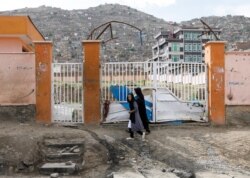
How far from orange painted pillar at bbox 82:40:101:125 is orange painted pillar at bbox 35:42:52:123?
3.82ft

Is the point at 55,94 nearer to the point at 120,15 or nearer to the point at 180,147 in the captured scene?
the point at 180,147

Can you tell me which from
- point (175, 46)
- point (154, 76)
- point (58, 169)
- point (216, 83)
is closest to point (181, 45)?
point (175, 46)

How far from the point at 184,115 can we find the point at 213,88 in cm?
132

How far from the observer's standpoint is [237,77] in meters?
16.4

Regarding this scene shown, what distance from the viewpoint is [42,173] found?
11695 mm

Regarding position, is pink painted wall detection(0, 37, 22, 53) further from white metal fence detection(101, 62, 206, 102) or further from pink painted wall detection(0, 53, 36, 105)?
white metal fence detection(101, 62, 206, 102)

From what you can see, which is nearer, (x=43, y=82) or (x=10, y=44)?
(x=43, y=82)

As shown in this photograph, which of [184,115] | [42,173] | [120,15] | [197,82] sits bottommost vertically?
[42,173]

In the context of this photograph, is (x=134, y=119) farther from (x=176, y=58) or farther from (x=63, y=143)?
(x=176, y=58)

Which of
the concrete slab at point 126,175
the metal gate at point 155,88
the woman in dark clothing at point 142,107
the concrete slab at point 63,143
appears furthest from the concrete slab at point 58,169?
the metal gate at point 155,88

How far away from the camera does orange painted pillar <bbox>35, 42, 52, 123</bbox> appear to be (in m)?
15.7

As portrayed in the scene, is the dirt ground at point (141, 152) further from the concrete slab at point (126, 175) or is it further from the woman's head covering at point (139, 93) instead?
the woman's head covering at point (139, 93)

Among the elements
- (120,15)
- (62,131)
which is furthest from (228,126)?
(120,15)

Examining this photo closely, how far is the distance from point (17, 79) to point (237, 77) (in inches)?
289
